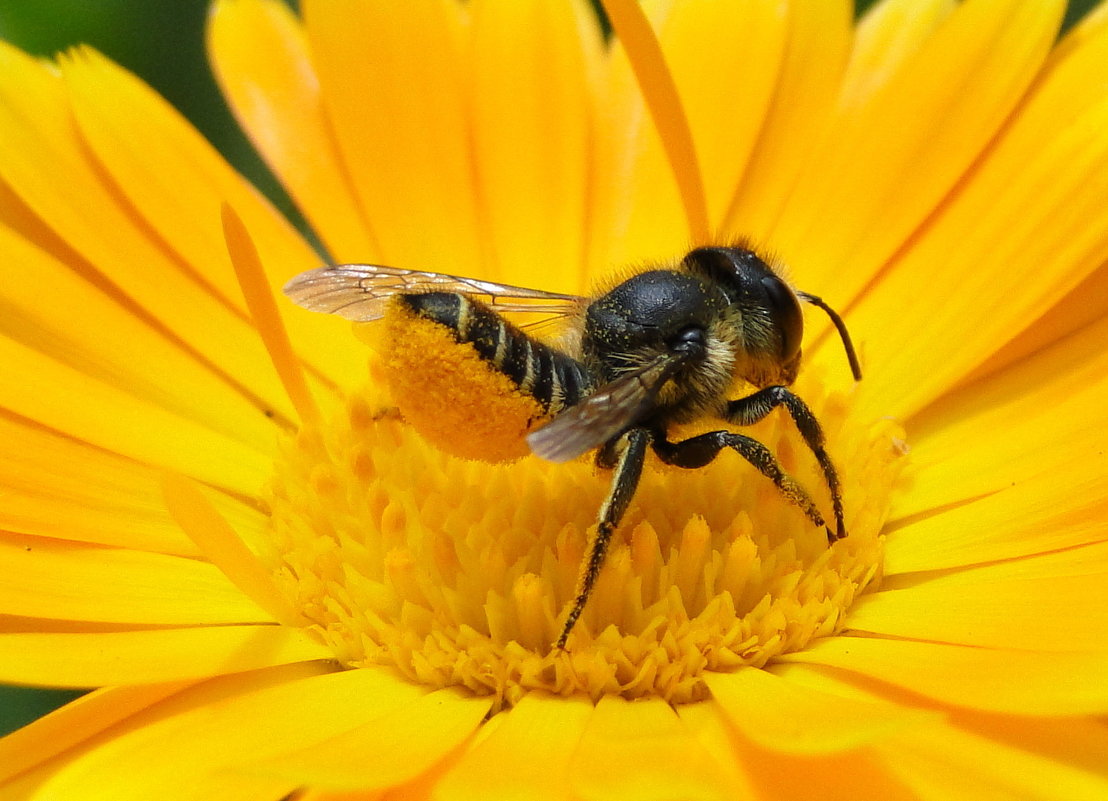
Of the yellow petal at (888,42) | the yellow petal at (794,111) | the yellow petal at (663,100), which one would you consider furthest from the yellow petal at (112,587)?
the yellow petal at (888,42)

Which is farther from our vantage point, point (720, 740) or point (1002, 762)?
point (720, 740)

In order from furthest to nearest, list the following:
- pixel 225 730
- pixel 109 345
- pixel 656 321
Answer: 1. pixel 109 345
2. pixel 656 321
3. pixel 225 730

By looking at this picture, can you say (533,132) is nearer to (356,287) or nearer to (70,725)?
(356,287)

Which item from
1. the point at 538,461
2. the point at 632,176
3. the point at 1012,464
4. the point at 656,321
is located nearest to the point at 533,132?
the point at 632,176

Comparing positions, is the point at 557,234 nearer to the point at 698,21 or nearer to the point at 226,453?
the point at 698,21

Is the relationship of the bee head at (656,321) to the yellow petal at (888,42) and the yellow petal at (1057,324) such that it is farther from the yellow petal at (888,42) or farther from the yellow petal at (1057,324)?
the yellow petal at (888,42)

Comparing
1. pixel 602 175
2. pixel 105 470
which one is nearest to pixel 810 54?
pixel 602 175

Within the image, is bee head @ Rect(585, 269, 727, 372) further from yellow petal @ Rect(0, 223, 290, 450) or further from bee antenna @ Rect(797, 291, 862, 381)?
yellow petal @ Rect(0, 223, 290, 450)
